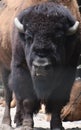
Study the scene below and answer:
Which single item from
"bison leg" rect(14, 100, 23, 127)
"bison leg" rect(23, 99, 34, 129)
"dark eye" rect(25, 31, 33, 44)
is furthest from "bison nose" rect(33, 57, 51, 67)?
"bison leg" rect(14, 100, 23, 127)

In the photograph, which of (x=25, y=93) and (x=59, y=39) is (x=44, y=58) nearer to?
(x=59, y=39)

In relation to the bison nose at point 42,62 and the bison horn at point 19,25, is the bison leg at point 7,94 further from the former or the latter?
the bison nose at point 42,62

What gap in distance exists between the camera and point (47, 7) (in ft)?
22.3

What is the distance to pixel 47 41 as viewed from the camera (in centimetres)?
637

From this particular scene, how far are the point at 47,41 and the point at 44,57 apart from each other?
20 centimetres

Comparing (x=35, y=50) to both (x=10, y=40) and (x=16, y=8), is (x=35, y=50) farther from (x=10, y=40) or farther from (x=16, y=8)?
(x=16, y=8)

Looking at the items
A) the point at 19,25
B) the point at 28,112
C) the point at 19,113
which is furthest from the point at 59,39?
the point at 19,113

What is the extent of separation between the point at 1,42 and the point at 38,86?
6.37 feet

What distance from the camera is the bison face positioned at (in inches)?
249

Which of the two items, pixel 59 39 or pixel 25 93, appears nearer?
pixel 59 39

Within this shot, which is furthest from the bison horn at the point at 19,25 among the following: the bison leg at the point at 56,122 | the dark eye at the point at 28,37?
the bison leg at the point at 56,122

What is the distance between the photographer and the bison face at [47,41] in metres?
6.33

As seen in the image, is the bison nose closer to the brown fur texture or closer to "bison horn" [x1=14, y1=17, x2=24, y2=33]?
"bison horn" [x1=14, y1=17, x2=24, y2=33]

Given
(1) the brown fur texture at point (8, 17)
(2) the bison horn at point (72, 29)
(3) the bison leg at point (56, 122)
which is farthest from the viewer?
(1) the brown fur texture at point (8, 17)
